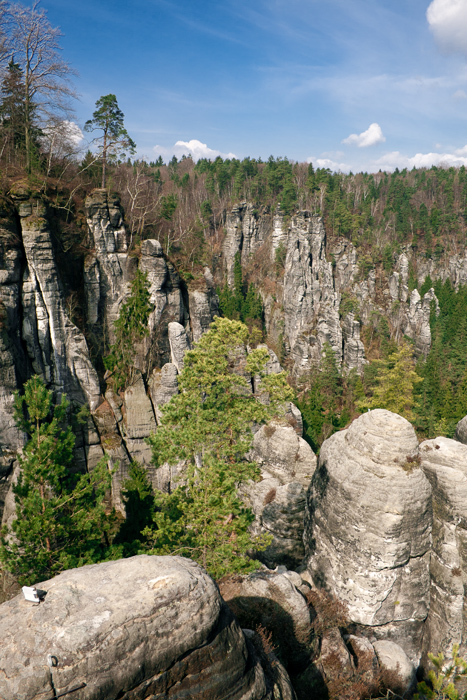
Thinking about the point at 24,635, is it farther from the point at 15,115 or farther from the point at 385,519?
the point at 15,115

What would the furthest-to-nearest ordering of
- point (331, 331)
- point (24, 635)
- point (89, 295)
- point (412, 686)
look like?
point (331, 331), point (89, 295), point (412, 686), point (24, 635)

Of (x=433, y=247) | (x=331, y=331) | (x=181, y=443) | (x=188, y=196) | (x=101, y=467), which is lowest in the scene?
(x=331, y=331)

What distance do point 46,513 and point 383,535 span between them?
10.8 m

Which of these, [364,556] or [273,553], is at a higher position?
[364,556]

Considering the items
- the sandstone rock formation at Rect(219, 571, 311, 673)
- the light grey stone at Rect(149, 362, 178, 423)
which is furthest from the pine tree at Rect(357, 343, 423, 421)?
the sandstone rock formation at Rect(219, 571, 311, 673)

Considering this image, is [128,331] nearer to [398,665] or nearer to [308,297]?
[398,665]

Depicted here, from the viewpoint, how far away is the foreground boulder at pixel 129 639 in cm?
493

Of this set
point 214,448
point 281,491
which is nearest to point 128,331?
point 281,491

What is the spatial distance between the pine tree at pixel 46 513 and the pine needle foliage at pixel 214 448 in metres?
2.04

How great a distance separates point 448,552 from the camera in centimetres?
1341

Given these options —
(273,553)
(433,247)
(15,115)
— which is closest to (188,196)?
(433,247)

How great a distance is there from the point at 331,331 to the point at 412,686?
6979 cm

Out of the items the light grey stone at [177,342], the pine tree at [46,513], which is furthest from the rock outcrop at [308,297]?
the pine tree at [46,513]

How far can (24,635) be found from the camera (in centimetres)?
504
